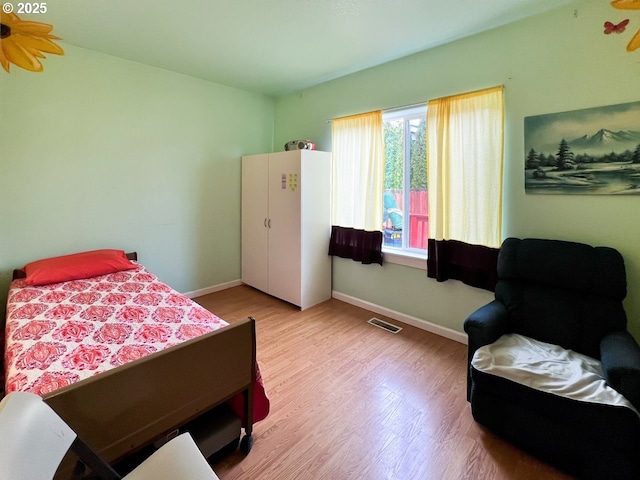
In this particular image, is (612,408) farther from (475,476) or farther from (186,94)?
(186,94)

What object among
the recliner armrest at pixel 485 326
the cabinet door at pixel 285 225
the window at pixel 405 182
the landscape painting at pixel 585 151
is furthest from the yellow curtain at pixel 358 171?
the recliner armrest at pixel 485 326

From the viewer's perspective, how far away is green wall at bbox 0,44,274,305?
2625 mm

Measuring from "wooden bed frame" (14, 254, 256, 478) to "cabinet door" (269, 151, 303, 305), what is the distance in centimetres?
195

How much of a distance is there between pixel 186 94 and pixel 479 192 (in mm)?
3315

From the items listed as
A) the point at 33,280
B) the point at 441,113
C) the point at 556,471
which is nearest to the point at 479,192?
the point at 441,113

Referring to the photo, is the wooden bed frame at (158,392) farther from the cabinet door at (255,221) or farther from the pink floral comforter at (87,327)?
the cabinet door at (255,221)

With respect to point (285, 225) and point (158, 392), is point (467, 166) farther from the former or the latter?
point (158, 392)

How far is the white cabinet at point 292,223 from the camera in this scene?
3359mm

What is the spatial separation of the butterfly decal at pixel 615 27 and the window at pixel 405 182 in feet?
4.19

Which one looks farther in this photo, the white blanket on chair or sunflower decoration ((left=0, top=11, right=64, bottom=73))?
sunflower decoration ((left=0, top=11, right=64, bottom=73))

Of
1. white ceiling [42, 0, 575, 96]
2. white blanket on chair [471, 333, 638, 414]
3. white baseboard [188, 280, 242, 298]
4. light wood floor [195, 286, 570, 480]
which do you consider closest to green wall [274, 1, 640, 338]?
white ceiling [42, 0, 575, 96]

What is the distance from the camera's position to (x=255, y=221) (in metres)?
3.92

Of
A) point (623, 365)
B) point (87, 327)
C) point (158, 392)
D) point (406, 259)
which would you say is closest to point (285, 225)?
point (406, 259)

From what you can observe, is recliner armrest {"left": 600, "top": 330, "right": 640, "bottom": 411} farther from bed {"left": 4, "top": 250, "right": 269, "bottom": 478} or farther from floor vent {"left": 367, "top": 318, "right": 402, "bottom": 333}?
bed {"left": 4, "top": 250, "right": 269, "bottom": 478}
